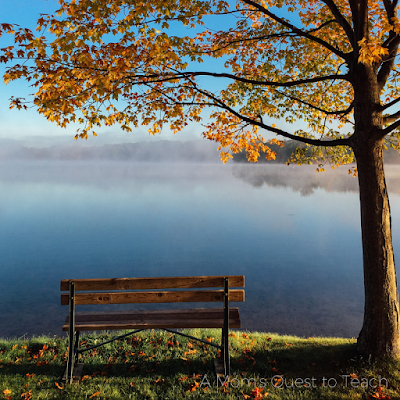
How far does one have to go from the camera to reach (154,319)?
15.4 ft

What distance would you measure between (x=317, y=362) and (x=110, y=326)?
3231mm

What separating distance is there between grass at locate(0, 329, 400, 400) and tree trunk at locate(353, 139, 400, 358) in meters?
0.32

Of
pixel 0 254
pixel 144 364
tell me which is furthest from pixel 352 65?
pixel 0 254

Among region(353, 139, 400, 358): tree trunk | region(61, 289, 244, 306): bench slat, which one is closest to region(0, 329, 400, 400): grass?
region(353, 139, 400, 358): tree trunk

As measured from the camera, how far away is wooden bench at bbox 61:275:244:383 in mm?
4449

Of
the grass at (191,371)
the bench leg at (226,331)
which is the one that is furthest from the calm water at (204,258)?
the bench leg at (226,331)

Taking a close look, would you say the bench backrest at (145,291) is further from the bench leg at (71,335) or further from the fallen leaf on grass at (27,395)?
the fallen leaf on grass at (27,395)

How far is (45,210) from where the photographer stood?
4828 centimetres

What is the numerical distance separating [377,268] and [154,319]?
354 centimetres

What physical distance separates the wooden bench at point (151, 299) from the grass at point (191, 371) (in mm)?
362

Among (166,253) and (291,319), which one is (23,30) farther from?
(166,253)

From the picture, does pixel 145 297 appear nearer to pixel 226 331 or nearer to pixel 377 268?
pixel 226 331

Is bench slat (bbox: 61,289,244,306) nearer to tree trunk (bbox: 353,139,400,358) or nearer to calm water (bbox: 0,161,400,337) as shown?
tree trunk (bbox: 353,139,400,358)

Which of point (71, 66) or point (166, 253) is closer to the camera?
point (71, 66)
